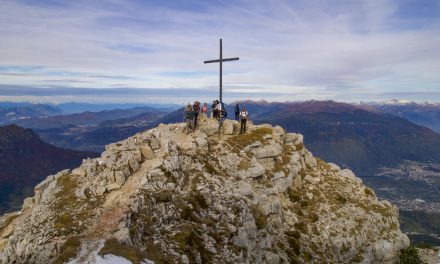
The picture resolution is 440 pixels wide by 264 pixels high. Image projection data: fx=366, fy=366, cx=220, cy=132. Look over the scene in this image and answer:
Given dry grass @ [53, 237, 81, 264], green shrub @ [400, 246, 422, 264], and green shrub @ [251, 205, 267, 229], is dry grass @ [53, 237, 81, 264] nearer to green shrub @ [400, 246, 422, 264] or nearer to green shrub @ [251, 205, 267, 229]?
green shrub @ [251, 205, 267, 229]

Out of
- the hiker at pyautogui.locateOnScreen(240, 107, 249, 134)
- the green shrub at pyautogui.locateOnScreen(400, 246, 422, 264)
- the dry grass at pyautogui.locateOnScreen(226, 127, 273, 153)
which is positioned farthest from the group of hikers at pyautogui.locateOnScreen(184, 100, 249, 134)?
the green shrub at pyautogui.locateOnScreen(400, 246, 422, 264)

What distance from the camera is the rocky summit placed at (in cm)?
3209

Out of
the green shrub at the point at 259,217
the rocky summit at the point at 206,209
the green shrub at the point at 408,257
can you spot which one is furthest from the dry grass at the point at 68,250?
the green shrub at the point at 408,257

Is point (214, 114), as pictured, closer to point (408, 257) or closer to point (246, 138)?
point (246, 138)

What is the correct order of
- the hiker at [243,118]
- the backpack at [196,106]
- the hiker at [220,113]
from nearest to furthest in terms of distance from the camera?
the backpack at [196,106]
the hiker at [243,118]
the hiker at [220,113]

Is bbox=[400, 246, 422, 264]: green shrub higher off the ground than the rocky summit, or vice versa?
the rocky summit

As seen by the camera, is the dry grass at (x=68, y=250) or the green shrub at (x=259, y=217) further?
the green shrub at (x=259, y=217)

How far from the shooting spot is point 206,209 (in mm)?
40531

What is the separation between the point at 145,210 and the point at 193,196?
23.1ft

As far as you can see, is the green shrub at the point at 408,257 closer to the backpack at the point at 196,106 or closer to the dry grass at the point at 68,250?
the backpack at the point at 196,106

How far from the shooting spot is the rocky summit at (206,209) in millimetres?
32094

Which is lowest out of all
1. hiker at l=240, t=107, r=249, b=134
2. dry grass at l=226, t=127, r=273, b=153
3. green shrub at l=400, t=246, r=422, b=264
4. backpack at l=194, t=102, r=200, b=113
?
green shrub at l=400, t=246, r=422, b=264

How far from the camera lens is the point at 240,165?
50.8 meters

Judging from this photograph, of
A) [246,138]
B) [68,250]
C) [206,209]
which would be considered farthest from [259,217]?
[68,250]
